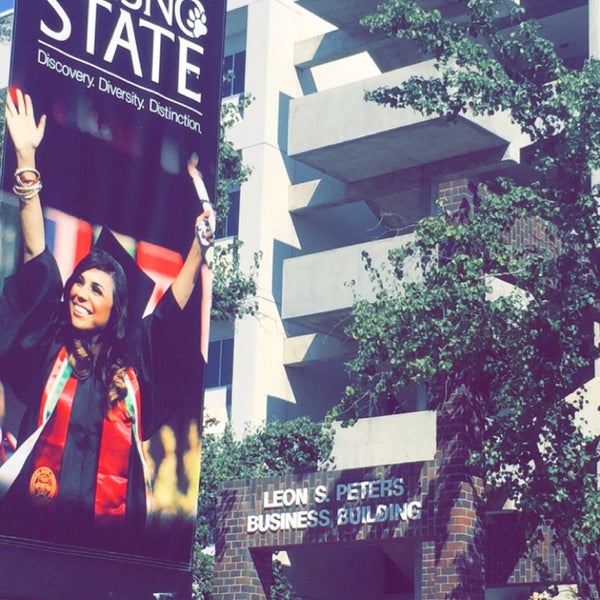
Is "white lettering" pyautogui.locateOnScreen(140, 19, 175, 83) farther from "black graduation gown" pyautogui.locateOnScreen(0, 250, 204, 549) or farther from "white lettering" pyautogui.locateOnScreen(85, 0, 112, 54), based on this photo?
"black graduation gown" pyautogui.locateOnScreen(0, 250, 204, 549)

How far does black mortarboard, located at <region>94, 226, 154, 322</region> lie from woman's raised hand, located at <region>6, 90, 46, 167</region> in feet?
4.93

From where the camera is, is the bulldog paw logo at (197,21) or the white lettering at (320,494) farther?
the white lettering at (320,494)

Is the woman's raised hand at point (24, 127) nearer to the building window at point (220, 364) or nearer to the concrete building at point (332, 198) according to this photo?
the concrete building at point (332, 198)

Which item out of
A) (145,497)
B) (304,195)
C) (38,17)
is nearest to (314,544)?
(145,497)

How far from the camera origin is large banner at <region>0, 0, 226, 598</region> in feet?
65.9

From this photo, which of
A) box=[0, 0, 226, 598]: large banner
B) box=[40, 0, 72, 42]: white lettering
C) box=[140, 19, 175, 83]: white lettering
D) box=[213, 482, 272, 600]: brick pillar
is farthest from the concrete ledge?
box=[40, 0, 72, 42]: white lettering

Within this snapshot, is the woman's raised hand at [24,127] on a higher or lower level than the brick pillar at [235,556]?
higher

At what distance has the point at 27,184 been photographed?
19.8 meters

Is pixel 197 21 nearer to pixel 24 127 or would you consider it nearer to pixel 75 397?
pixel 24 127

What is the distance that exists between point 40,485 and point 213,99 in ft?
22.2

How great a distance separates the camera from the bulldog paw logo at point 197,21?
894 inches

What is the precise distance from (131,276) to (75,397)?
2.01 metres

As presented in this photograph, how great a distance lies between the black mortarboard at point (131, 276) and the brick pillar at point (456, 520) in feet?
16.9

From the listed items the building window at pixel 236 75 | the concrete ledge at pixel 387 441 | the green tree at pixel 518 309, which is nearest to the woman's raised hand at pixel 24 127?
the green tree at pixel 518 309
